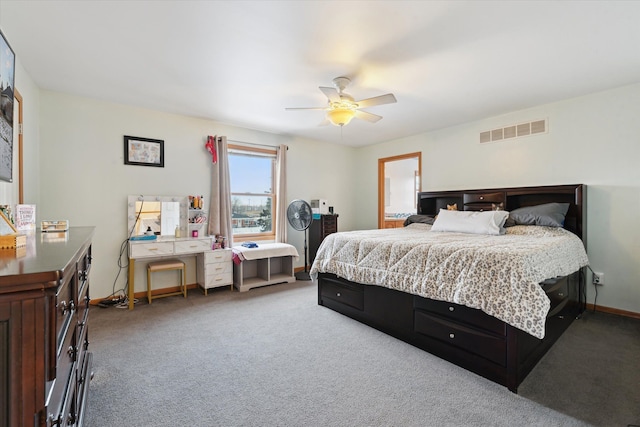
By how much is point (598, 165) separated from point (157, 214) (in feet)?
17.9

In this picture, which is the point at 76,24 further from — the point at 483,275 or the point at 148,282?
the point at 483,275

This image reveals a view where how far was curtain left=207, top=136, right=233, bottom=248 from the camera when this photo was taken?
14.2 feet

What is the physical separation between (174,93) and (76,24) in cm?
123

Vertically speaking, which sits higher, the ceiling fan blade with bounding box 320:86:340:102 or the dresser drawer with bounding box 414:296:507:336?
the ceiling fan blade with bounding box 320:86:340:102

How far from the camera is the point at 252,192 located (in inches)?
196

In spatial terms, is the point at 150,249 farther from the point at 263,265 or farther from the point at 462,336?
the point at 462,336

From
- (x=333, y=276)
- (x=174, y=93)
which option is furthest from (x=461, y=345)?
(x=174, y=93)

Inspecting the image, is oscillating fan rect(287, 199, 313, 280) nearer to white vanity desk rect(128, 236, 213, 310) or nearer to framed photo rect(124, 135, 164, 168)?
white vanity desk rect(128, 236, 213, 310)

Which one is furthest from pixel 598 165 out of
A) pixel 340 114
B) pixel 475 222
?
pixel 340 114

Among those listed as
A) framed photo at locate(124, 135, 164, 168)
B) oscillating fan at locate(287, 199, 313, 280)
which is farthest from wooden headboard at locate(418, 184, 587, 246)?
framed photo at locate(124, 135, 164, 168)

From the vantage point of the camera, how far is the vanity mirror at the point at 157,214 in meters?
3.82

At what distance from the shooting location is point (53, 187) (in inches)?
132

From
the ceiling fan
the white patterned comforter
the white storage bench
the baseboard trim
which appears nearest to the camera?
the white patterned comforter

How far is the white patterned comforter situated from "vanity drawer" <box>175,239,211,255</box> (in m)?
1.76
